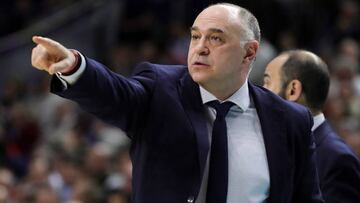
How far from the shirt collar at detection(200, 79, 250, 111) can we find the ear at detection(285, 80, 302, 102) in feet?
1.82

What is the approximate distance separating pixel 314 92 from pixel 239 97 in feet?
2.25

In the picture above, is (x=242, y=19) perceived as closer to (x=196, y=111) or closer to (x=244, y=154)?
(x=196, y=111)

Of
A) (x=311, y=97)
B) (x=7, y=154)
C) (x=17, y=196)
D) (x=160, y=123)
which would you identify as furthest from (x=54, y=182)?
(x=160, y=123)

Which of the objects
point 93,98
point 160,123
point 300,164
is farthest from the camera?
point 300,164

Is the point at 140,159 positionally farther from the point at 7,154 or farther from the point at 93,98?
the point at 7,154

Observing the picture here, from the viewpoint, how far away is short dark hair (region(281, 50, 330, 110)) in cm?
414

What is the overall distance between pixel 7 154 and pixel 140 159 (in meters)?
6.50

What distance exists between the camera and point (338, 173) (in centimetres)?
395

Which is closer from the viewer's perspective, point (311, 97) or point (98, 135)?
point (311, 97)

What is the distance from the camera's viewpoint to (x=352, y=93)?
868cm

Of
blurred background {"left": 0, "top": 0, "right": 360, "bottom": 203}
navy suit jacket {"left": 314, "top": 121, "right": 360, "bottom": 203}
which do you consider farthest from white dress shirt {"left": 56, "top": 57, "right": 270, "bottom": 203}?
blurred background {"left": 0, "top": 0, "right": 360, "bottom": 203}

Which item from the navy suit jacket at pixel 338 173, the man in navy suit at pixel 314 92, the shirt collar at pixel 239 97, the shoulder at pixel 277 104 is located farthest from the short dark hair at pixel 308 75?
the shirt collar at pixel 239 97

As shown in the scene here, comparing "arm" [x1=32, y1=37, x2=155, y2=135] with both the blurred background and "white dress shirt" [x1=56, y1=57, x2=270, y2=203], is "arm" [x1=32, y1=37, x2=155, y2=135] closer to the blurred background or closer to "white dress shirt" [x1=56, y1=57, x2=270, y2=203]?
"white dress shirt" [x1=56, y1=57, x2=270, y2=203]

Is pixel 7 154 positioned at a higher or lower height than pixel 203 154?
lower
